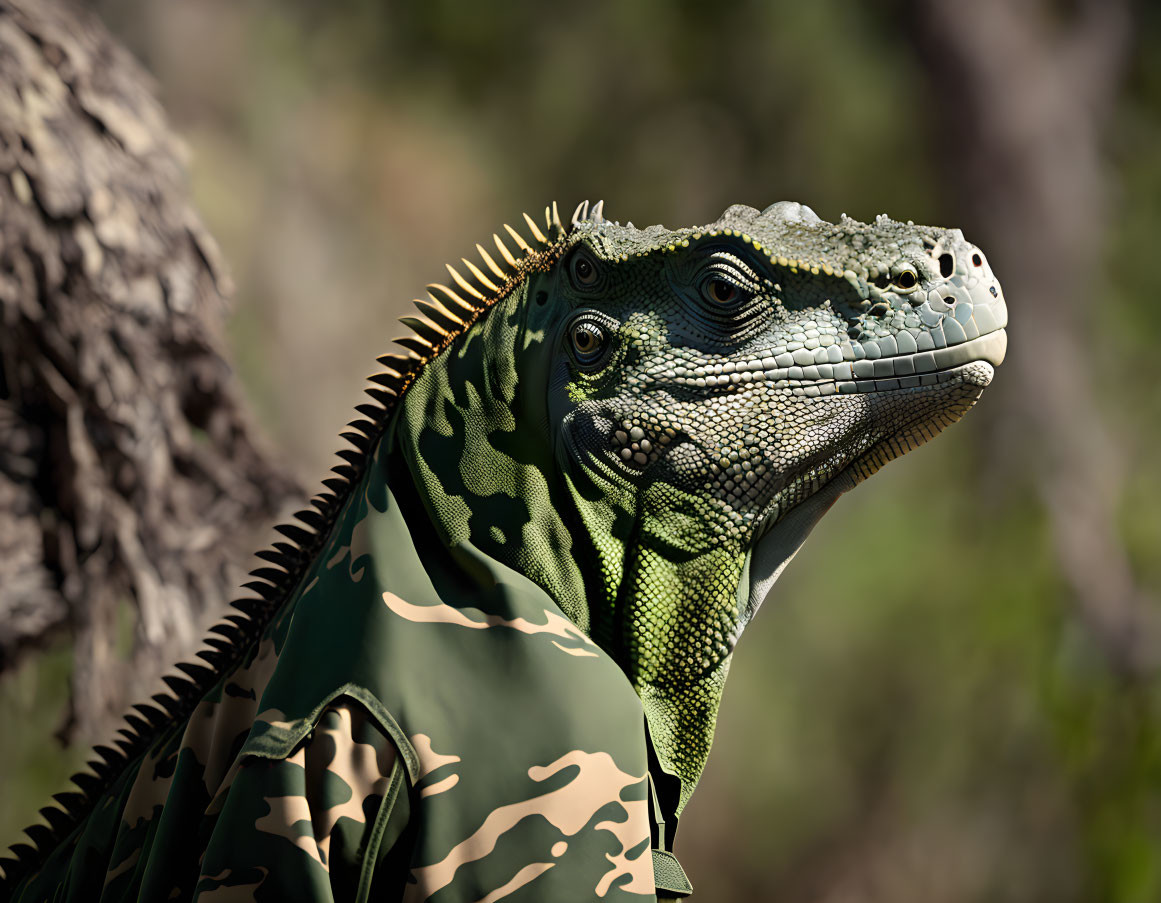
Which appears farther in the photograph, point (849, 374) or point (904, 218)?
point (904, 218)

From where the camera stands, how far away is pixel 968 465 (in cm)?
498

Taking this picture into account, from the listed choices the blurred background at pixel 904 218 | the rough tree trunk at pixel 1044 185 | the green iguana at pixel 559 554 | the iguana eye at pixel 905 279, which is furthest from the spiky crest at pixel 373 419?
the rough tree trunk at pixel 1044 185

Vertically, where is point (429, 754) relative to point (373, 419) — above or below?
below

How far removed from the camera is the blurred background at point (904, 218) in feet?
14.9

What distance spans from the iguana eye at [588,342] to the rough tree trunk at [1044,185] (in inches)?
152

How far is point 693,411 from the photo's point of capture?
1.64 metres

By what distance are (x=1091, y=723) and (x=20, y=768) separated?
437 cm

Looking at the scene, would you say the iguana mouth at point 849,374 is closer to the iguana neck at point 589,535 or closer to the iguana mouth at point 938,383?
the iguana mouth at point 938,383

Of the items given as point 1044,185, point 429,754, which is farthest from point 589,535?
point 1044,185

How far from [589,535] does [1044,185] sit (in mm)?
4343

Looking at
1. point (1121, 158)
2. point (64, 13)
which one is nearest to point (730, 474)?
point (64, 13)

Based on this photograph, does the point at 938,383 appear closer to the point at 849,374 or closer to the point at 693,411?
the point at 849,374

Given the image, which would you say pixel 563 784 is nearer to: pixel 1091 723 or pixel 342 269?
pixel 342 269

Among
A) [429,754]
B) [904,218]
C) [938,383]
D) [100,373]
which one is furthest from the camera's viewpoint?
[904,218]
